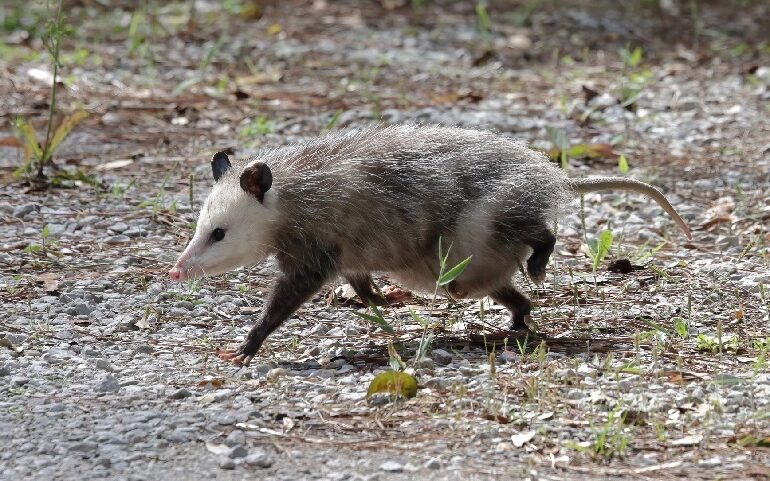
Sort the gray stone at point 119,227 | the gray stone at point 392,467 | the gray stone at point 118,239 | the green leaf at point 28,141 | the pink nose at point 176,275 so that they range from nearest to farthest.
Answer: the gray stone at point 392,467 → the pink nose at point 176,275 → the gray stone at point 118,239 → the gray stone at point 119,227 → the green leaf at point 28,141

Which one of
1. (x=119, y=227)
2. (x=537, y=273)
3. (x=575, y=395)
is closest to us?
(x=575, y=395)

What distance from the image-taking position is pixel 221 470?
304 cm

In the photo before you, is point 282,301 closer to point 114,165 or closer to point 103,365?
point 103,365

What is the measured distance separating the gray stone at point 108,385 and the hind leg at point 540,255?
1.49 m

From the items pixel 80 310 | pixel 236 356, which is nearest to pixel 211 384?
pixel 236 356

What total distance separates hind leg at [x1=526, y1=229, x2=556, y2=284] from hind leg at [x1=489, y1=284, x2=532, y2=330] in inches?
3.1

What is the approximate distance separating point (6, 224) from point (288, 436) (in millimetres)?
2630

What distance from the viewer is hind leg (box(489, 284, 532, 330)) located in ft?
14.3

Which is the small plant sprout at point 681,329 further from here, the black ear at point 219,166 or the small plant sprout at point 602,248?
the black ear at point 219,166

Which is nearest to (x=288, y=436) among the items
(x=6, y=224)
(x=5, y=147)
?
(x=6, y=224)

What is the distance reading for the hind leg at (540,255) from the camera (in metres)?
4.36

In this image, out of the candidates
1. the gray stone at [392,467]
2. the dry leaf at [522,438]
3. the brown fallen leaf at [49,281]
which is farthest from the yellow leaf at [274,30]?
the gray stone at [392,467]

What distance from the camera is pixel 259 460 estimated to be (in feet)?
10.1

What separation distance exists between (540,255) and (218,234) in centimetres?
110
